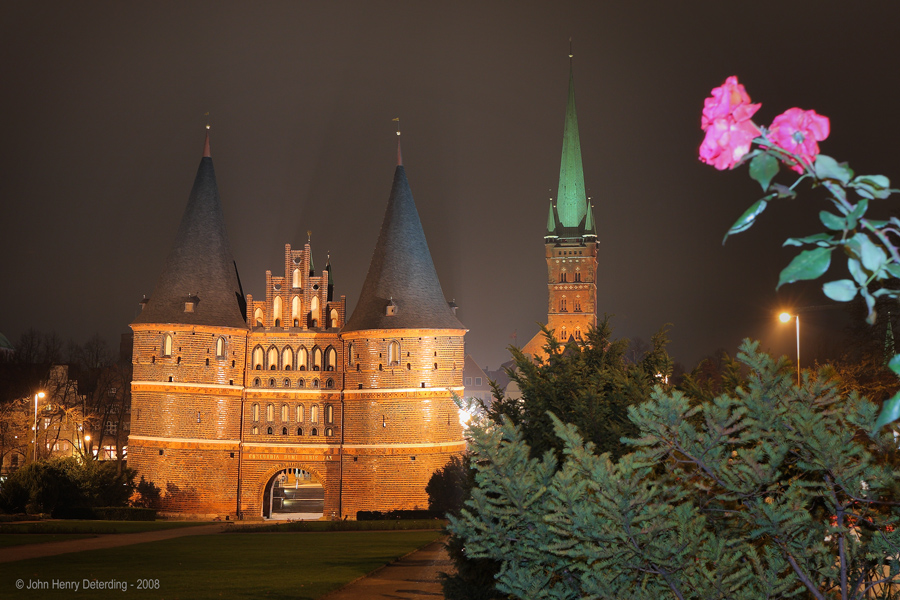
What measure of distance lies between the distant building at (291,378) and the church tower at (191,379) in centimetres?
7

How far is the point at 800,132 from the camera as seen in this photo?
313 cm

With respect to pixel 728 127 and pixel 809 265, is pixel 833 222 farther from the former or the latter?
pixel 728 127

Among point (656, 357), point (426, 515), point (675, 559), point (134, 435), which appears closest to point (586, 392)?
point (656, 357)

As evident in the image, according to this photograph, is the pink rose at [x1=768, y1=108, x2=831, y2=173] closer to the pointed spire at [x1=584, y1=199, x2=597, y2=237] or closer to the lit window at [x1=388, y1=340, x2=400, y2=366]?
the lit window at [x1=388, y1=340, x2=400, y2=366]

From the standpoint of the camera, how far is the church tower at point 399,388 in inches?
1804

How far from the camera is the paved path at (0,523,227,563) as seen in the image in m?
23.9

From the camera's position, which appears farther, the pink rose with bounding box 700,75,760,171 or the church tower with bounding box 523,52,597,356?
the church tower with bounding box 523,52,597,356

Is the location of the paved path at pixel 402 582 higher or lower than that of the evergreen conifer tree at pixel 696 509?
lower

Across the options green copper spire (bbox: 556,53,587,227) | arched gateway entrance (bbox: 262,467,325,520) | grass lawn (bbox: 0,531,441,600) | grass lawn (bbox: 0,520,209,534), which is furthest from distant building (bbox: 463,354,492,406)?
grass lawn (bbox: 0,531,441,600)

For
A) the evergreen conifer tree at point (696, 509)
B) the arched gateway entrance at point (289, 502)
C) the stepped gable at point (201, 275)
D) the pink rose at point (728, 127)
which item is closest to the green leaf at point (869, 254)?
the pink rose at point (728, 127)

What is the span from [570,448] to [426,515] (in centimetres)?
3711

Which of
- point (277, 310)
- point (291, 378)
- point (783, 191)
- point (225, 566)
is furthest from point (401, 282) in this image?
point (783, 191)

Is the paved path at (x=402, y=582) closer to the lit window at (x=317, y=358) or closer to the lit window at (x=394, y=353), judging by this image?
the lit window at (x=394, y=353)

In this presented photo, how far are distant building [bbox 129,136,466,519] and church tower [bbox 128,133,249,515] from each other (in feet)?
0.22
